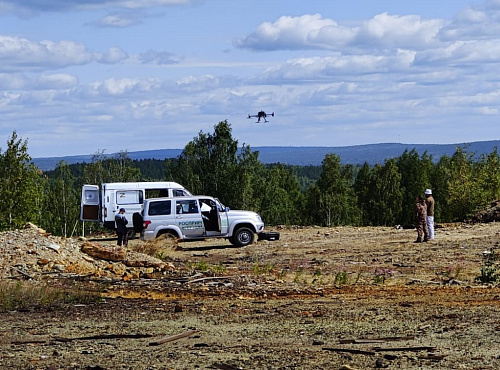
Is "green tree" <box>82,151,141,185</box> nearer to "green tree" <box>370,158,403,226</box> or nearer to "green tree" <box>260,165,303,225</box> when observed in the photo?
"green tree" <box>260,165,303,225</box>

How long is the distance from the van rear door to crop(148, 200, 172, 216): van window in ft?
18.9

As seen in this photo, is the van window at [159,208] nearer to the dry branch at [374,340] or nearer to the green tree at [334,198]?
the dry branch at [374,340]

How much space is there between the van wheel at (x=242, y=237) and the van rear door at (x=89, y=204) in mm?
7481

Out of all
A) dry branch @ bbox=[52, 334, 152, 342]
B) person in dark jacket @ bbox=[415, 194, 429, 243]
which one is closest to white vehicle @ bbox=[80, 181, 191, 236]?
person in dark jacket @ bbox=[415, 194, 429, 243]

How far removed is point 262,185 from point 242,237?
61796mm

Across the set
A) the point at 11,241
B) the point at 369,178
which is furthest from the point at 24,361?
the point at 369,178

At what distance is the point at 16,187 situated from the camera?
57406mm

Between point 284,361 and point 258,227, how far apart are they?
822 inches

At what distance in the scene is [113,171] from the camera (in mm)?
84688

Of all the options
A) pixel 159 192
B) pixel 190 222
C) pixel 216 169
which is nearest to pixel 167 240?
pixel 190 222

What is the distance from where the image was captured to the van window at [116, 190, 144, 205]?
35188 mm

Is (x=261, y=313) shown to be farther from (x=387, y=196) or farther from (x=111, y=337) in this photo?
(x=387, y=196)

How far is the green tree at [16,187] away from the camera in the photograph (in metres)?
56.4

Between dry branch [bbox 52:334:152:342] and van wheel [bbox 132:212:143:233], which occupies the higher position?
van wheel [bbox 132:212:143:233]
